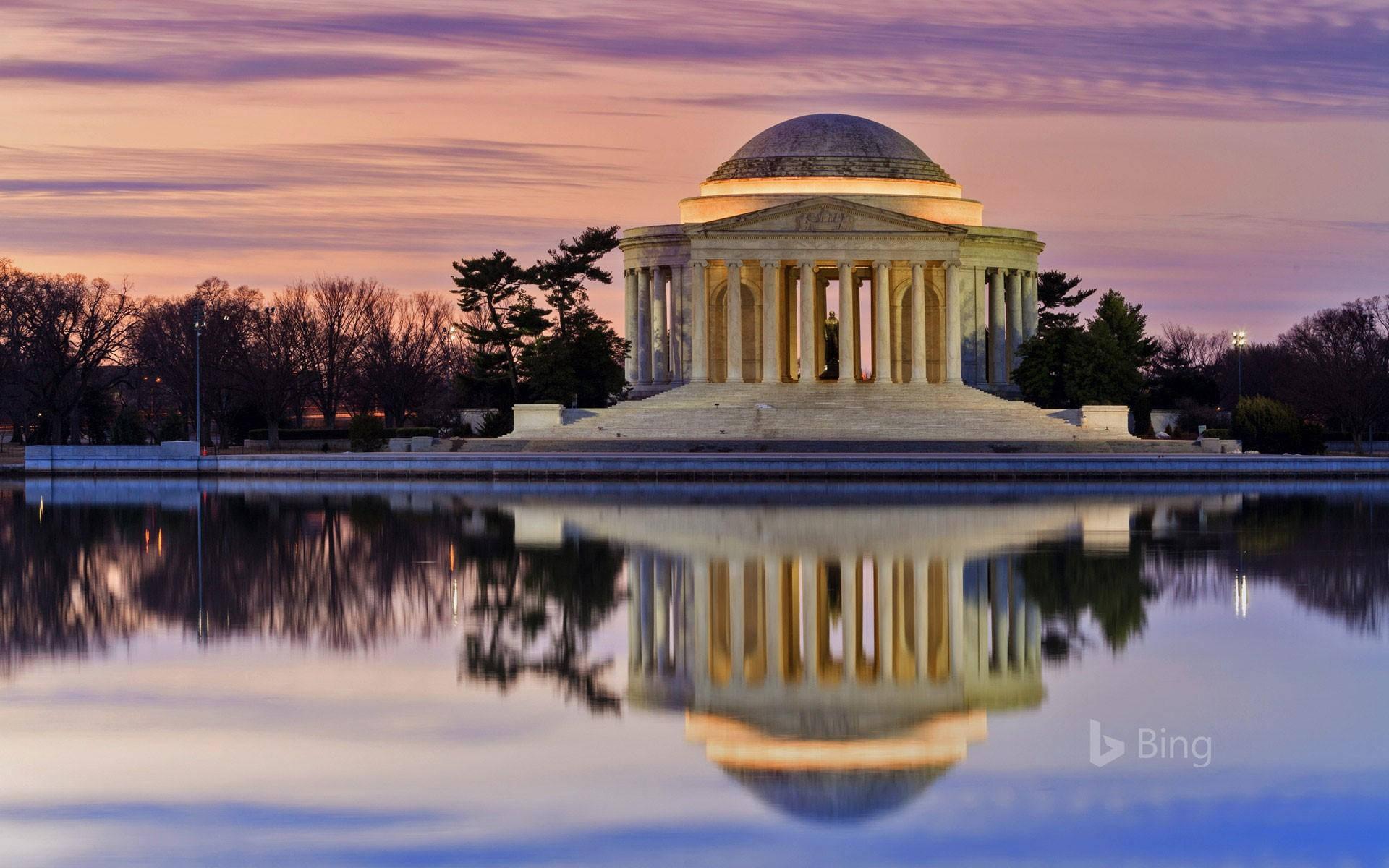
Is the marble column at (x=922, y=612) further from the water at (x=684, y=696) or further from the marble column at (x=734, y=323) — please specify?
the marble column at (x=734, y=323)

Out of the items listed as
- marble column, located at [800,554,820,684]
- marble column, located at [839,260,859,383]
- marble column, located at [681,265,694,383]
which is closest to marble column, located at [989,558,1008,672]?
marble column, located at [800,554,820,684]

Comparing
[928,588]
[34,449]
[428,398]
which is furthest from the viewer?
[428,398]

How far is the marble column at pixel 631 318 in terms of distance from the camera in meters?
89.4

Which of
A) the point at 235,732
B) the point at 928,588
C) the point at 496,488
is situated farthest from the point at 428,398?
the point at 235,732

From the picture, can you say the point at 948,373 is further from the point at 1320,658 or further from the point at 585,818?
the point at 585,818

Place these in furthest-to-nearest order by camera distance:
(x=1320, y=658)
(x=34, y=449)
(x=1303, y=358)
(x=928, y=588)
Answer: (x=1303, y=358), (x=34, y=449), (x=928, y=588), (x=1320, y=658)

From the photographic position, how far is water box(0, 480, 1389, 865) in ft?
42.8

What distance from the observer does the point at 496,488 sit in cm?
5497

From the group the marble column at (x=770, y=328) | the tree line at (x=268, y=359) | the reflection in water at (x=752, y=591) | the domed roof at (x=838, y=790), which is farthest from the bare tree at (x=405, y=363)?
the domed roof at (x=838, y=790)

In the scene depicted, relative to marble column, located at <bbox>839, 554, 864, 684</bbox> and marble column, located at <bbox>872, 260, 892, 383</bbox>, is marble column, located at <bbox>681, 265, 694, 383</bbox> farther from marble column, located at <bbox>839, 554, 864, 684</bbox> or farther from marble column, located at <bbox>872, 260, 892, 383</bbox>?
marble column, located at <bbox>839, 554, 864, 684</bbox>

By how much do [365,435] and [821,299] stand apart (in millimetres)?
26777

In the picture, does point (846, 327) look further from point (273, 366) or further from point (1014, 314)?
point (273, 366)

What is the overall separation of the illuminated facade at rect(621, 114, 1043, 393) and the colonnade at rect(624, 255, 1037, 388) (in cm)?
7

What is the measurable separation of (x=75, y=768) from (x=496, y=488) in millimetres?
40014
